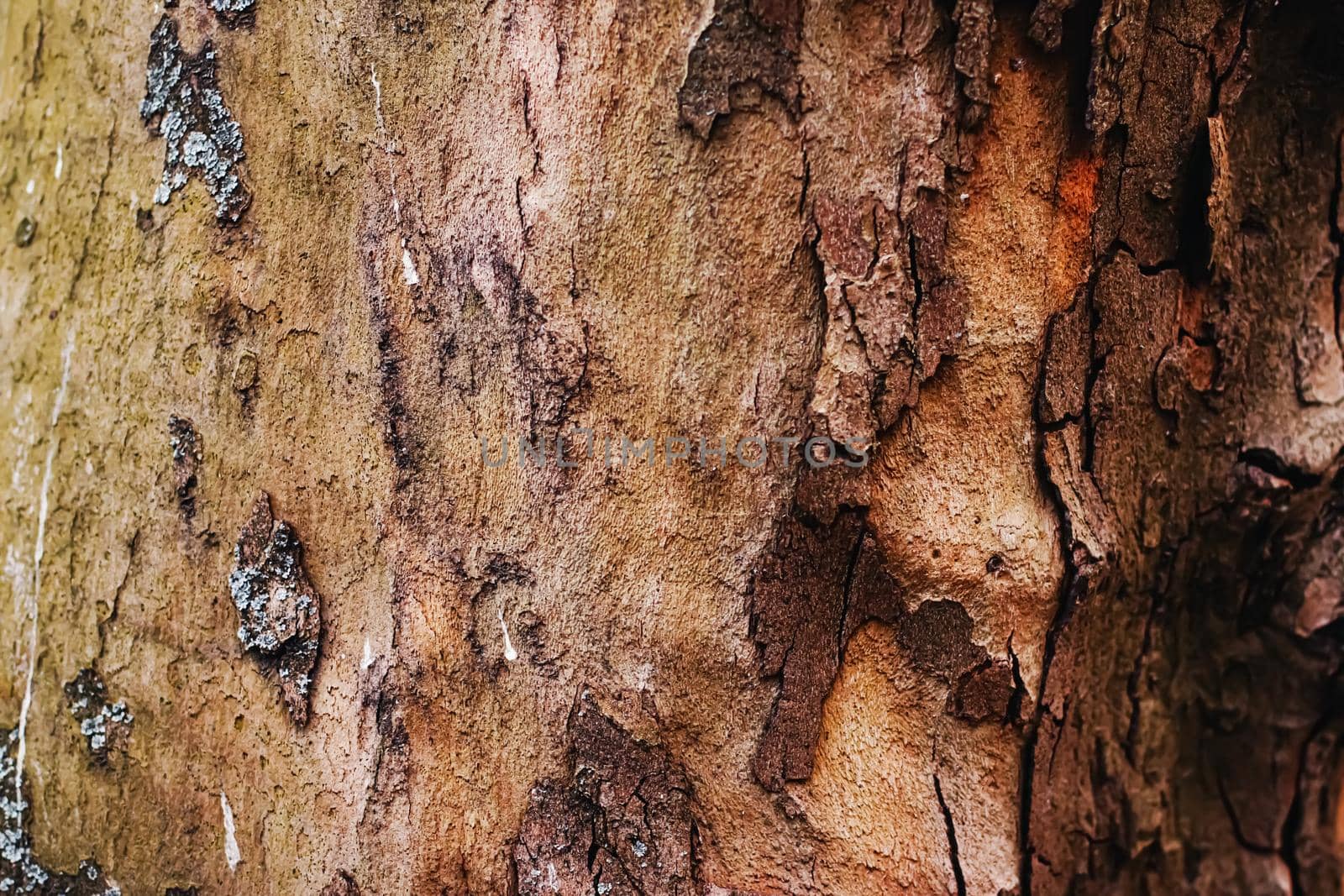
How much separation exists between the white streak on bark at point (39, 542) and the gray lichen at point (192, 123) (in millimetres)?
227

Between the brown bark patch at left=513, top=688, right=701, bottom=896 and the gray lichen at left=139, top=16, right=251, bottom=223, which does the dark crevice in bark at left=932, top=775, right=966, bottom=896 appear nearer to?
the brown bark patch at left=513, top=688, right=701, bottom=896

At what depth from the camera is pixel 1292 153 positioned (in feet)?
2.46

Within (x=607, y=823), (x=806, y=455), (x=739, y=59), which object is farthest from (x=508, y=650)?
(x=739, y=59)

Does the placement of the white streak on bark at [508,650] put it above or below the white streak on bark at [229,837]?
above

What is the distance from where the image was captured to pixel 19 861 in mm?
893

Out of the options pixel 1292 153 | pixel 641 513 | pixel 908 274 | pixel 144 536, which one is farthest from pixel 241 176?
pixel 1292 153

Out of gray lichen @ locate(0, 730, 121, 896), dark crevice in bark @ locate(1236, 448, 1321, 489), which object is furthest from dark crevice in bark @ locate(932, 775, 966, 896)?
gray lichen @ locate(0, 730, 121, 896)

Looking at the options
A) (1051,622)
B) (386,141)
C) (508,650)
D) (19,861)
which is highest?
(386,141)

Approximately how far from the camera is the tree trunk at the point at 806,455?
706 millimetres

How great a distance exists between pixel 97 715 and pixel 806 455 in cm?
78

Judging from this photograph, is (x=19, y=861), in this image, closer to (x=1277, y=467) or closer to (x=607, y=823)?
(x=607, y=823)

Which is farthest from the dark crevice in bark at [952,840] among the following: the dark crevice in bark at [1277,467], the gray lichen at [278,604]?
the gray lichen at [278,604]

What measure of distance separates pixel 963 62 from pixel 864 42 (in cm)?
8

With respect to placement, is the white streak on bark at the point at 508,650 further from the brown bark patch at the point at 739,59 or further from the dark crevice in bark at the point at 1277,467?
the dark crevice in bark at the point at 1277,467
